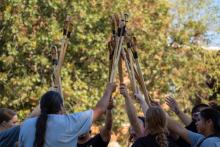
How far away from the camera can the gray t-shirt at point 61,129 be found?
4641mm

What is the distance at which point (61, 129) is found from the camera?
4.65m

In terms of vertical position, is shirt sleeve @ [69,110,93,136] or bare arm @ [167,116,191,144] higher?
shirt sleeve @ [69,110,93,136]

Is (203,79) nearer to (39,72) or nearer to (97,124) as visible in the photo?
(97,124)

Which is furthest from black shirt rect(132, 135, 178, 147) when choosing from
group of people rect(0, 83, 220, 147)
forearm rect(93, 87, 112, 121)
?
forearm rect(93, 87, 112, 121)

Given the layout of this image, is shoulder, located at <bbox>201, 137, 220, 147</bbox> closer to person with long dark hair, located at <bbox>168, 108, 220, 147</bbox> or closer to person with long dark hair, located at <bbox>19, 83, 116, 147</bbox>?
person with long dark hair, located at <bbox>168, 108, 220, 147</bbox>

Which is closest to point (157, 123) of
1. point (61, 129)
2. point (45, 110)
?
point (61, 129)

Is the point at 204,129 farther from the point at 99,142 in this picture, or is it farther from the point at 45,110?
the point at 45,110

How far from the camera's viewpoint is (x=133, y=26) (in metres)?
15.2

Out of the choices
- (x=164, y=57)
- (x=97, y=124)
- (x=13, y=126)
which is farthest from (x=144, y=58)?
(x=13, y=126)

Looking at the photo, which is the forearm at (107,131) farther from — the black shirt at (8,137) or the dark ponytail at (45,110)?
the dark ponytail at (45,110)

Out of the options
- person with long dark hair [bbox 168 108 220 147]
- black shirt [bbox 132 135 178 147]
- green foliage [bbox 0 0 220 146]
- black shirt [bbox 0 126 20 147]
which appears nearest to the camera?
black shirt [bbox 132 135 178 147]

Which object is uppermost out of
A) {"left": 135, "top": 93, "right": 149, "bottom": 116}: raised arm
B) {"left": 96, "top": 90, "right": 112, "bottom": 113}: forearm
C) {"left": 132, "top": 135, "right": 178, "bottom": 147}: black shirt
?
{"left": 96, "top": 90, "right": 112, "bottom": 113}: forearm

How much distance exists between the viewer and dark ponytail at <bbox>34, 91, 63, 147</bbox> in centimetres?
464

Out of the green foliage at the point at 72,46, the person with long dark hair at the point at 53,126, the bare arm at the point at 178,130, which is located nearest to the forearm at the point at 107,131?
the bare arm at the point at 178,130
